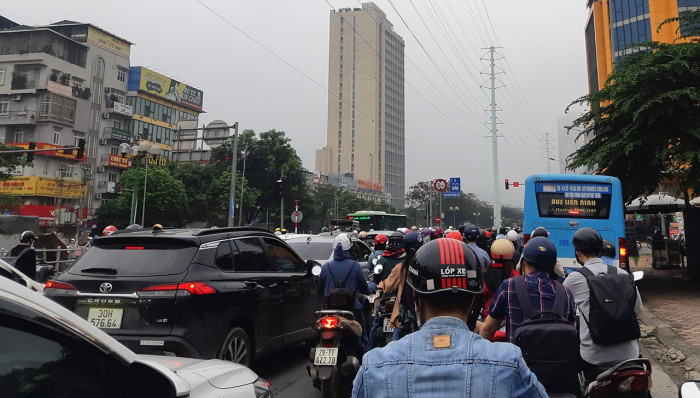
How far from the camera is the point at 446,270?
5.24 ft

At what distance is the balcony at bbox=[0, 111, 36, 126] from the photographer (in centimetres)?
4328

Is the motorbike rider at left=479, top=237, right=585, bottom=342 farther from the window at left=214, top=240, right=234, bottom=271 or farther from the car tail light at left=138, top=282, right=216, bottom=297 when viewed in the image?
the window at left=214, top=240, right=234, bottom=271

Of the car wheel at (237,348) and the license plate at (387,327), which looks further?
the license plate at (387,327)

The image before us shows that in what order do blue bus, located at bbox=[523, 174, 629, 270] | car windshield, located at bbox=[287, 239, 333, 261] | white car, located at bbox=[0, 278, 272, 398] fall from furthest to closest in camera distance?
1. blue bus, located at bbox=[523, 174, 629, 270]
2. car windshield, located at bbox=[287, 239, 333, 261]
3. white car, located at bbox=[0, 278, 272, 398]

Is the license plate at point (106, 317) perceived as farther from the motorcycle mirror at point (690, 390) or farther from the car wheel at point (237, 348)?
the motorcycle mirror at point (690, 390)

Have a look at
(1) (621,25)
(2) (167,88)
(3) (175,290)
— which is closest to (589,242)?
(3) (175,290)

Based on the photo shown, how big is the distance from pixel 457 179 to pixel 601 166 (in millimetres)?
24878

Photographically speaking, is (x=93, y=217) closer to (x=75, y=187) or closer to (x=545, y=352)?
(x=75, y=187)

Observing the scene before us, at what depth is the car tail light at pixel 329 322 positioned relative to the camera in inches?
180

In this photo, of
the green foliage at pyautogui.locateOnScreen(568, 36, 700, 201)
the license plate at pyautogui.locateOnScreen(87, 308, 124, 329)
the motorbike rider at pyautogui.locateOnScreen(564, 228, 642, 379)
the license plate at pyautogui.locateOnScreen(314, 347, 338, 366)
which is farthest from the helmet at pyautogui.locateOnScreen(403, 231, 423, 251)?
the green foliage at pyautogui.locateOnScreen(568, 36, 700, 201)

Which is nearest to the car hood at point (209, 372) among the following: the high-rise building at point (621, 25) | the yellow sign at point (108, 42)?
the high-rise building at point (621, 25)

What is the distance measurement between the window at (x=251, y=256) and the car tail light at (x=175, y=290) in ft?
2.47

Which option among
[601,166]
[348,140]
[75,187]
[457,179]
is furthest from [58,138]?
[348,140]

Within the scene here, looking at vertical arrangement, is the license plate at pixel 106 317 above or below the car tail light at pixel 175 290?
below
